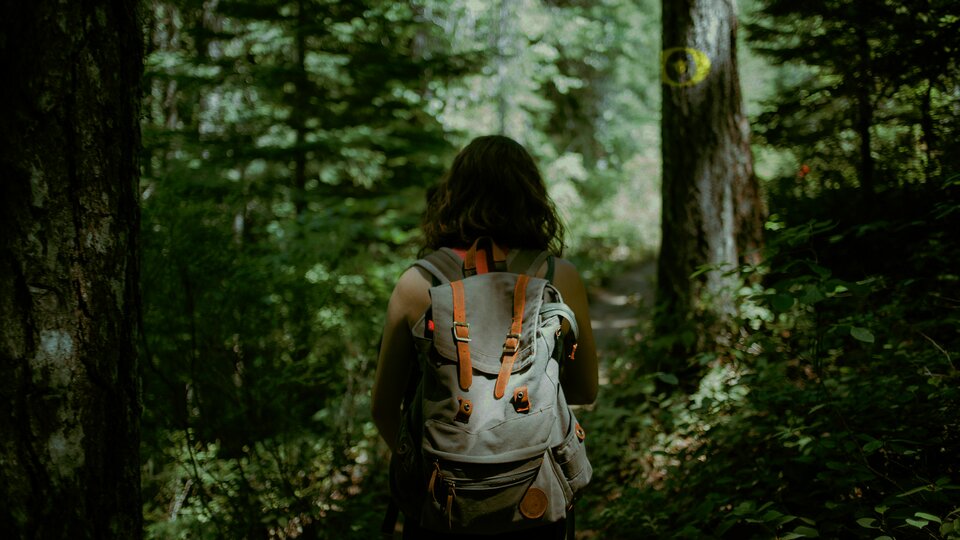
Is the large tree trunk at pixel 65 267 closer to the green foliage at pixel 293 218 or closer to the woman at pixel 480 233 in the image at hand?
the woman at pixel 480 233

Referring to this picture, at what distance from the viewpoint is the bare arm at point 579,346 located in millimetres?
1907

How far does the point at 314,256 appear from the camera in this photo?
481cm

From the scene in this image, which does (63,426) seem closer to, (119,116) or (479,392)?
(119,116)

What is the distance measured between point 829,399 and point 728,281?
1650mm

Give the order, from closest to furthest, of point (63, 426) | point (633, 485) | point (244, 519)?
point (63, 426), point (244, 519), point (633, 485)

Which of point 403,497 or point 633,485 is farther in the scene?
point 633,485

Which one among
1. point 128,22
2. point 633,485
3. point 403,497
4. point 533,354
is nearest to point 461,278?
point 533,354

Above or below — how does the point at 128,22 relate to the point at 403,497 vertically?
above

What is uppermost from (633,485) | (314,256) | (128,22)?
(128,22)

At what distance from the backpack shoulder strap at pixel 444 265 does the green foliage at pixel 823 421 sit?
1306 millimetres

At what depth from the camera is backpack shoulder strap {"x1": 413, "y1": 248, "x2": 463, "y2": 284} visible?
1.81 m

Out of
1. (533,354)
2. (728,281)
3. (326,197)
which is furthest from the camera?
(326,197)

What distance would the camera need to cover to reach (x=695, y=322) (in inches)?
166

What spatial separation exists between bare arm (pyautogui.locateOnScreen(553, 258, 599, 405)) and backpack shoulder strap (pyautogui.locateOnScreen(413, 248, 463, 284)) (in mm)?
335
